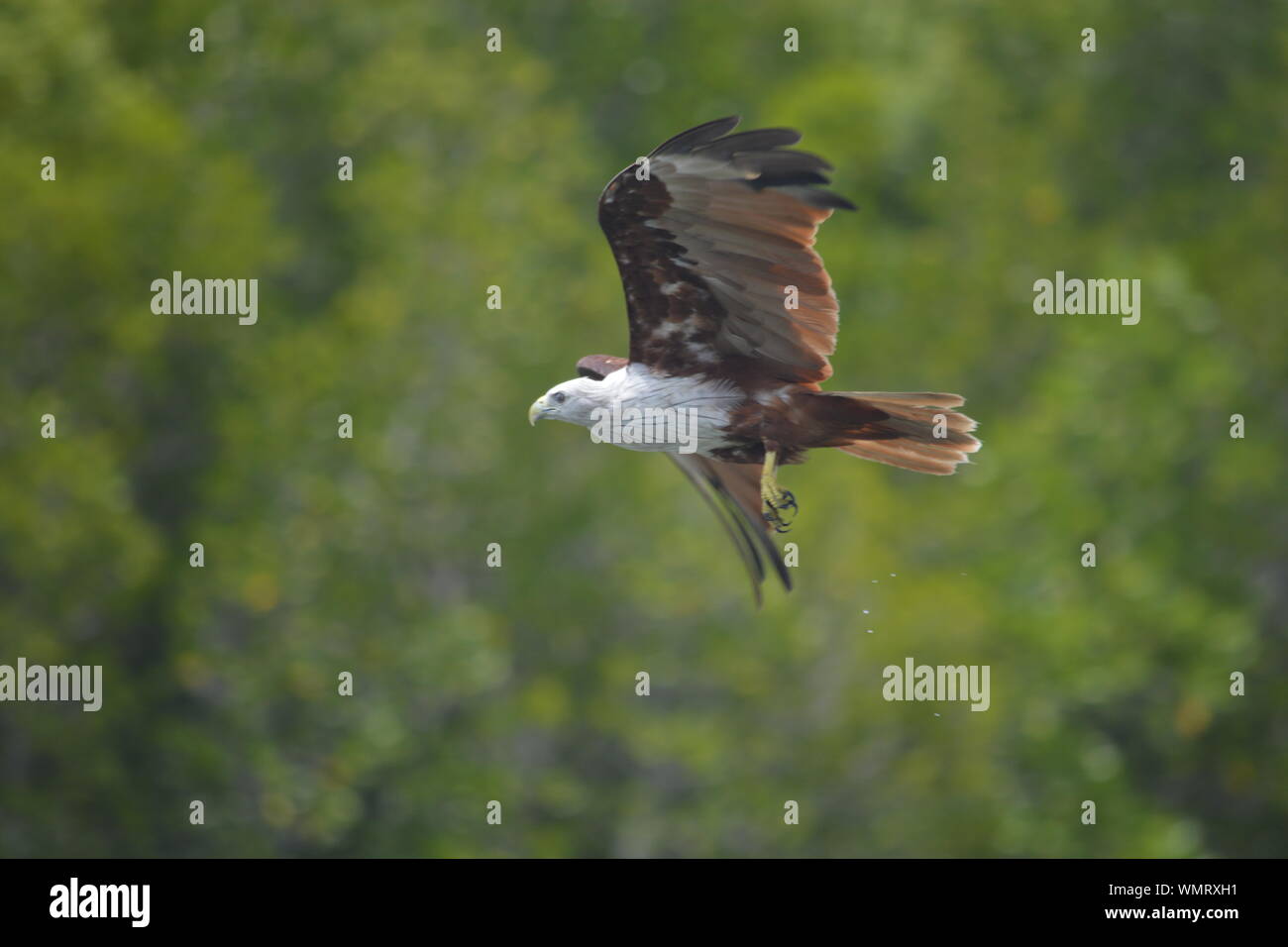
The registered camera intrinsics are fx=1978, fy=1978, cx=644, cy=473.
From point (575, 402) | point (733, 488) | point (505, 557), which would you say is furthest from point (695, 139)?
point (505, 557)

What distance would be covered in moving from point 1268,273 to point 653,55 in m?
17.2

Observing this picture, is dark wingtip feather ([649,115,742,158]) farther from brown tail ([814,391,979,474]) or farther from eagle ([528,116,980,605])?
brown tail ([814,391,979,474])

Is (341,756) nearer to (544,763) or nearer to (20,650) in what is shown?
(544,763)

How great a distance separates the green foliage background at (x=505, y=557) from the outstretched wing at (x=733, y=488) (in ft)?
44.1

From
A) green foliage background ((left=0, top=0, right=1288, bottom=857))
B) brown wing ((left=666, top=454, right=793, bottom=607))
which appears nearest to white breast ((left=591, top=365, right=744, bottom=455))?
brown wing ((left=666, top=454, right=793, bottom=607))

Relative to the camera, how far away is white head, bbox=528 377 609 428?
1099 centimetres

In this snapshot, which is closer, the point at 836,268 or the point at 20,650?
the point at 20,650

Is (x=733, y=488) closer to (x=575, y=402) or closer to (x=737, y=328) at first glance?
(x=575, y=402)

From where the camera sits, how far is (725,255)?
33.6 ft

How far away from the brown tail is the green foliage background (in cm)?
1469

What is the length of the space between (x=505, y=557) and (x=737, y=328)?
18.3 m

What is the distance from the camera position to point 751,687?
25.7 metres
